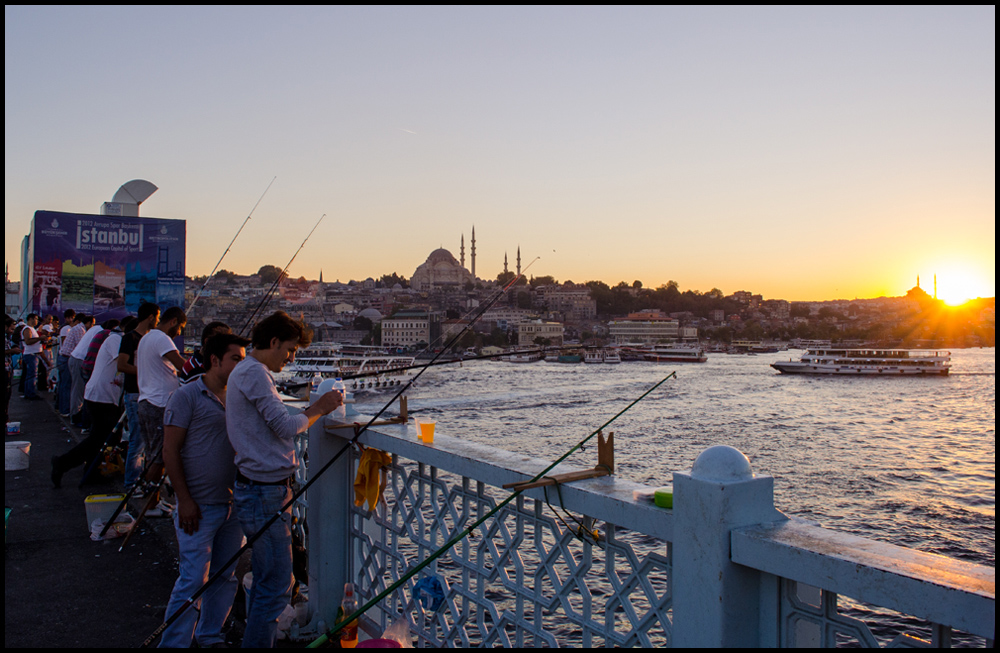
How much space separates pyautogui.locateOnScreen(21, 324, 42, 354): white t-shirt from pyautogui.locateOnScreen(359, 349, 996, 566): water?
283 inches

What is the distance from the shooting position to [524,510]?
6.93 feet

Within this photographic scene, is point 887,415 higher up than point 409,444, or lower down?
lower down

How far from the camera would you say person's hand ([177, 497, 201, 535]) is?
2.60 metres

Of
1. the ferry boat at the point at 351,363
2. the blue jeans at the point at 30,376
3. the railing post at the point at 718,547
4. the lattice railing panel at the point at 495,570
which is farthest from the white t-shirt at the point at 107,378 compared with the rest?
the ferry boat at the point at 351,363

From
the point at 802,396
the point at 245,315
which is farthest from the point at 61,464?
the point at 802,396

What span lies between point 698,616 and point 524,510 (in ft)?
2.23

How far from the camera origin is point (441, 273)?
83.0m

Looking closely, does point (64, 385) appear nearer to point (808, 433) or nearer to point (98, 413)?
point (98, 413)

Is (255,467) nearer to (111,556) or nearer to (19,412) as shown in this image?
(111,556)

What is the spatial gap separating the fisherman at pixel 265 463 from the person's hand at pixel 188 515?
0.55 feet

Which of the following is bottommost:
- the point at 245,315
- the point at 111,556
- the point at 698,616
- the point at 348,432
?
the point at 111,556

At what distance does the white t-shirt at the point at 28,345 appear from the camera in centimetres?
945

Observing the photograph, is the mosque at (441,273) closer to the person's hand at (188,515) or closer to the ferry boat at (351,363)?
the ferry boat at (351,363)

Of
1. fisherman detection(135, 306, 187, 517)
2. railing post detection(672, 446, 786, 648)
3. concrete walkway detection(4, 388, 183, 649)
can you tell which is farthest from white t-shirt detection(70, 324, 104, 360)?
railing post detection(672, 446, 786, 648)
